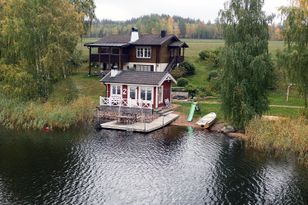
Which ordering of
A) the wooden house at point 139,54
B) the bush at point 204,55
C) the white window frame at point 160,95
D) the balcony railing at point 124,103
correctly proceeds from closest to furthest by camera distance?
the balcony railing at point 124,103 < the white window frame at point 160,95 < the wooden house at point 139,54 < the bush at point 204,55

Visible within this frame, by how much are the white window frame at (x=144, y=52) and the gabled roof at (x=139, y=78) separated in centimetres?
1558

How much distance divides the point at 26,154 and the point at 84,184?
8.23 meters

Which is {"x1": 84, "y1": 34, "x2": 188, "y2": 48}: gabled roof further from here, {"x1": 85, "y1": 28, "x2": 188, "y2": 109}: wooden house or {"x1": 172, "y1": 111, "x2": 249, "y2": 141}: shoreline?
{"x1": 172, "y1": 111, "x2": 249, "y2": 141}: shoreline

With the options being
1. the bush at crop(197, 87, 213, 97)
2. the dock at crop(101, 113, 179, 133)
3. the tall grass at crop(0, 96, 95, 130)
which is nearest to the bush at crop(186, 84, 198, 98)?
the bush at crop(197, 87, 213, 97)

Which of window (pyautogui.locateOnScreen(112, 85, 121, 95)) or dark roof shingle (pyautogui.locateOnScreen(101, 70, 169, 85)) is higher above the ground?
dark roof shingle (pyautogui.locateOnScreen(101, 70, 169, 85))

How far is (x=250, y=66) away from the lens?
34.9 metres

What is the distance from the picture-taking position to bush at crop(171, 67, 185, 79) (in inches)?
2414

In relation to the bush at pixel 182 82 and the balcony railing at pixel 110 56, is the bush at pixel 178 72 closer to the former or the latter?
the bush at pixel 182 82

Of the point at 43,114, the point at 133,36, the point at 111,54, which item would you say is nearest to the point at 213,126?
the point at 43,114

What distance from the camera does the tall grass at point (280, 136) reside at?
98.0ft

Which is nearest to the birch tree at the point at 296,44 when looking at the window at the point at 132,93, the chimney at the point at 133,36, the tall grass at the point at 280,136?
the tall grass at the point at 280,136

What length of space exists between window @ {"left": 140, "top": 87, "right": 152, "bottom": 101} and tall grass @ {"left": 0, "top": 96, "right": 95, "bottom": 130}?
5.92m

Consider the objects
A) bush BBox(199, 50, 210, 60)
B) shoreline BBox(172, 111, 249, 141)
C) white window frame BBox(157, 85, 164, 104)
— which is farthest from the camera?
bush BBox(199, 50, 210, 60)

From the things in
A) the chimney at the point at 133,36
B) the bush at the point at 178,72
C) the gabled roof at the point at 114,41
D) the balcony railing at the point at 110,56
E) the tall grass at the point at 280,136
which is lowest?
the tall grass at the point at 280,136
